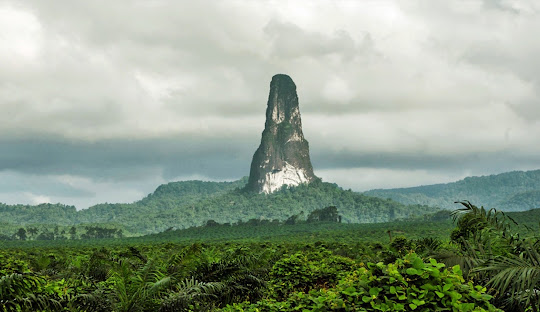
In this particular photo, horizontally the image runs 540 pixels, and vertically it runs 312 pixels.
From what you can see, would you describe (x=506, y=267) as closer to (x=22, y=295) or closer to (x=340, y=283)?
(x=340, y=283)

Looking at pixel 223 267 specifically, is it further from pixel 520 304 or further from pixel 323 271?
pixel 520 304

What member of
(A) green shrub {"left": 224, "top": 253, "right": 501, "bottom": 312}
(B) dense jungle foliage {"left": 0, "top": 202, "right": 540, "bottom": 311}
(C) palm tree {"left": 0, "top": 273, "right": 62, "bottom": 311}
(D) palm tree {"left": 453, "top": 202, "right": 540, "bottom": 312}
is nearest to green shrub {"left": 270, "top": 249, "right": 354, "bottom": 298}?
(B) dense jungle foliage {"left": 0, "top": 202, "right": 540, "bottom": 311}

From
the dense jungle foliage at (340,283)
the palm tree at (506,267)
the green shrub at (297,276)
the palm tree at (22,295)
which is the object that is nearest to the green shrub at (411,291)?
the dense jungle foliage at (340,283)

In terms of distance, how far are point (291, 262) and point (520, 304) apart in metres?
9.00

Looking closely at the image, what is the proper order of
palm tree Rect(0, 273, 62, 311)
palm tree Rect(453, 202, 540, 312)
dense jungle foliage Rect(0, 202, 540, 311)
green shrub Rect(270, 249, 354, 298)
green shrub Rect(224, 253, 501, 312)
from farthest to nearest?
1. green shrub Rect(270, 249, 354, 298)
2. palm tree Rect(0, 273, 62, 311)
3. palm tree Rect(453, 202, 540, 312)
4. dense jungle foliage Rect(0, 202, 540, 311)
5. green shrub Rect(224, 253, 501, 312)

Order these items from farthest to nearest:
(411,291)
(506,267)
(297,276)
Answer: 1. (297,276)
2. (506,267)
3. (411,291)

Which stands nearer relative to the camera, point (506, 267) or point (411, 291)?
point (411, 291)

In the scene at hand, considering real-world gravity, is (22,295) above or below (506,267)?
below

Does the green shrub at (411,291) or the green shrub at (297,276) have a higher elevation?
the green shrub at (411,291)

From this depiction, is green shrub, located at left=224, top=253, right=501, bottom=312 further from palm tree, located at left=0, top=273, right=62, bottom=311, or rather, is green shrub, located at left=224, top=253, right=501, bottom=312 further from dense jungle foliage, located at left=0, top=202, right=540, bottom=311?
palm tree, located at left=0, top=273, right=62, bottom=311

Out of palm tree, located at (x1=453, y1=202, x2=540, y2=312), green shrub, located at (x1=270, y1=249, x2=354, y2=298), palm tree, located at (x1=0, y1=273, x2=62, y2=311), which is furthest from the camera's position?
green shrub, located at (x1=270, y1=249, x2=354, y2=298)

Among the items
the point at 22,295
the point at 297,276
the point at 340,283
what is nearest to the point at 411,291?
the point at 340,283

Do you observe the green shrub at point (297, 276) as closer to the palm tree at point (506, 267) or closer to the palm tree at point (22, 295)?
the palm tree at point (506, 267)

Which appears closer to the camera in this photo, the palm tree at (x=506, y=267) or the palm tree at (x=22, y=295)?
the palm tree at (x=506, y=267)
